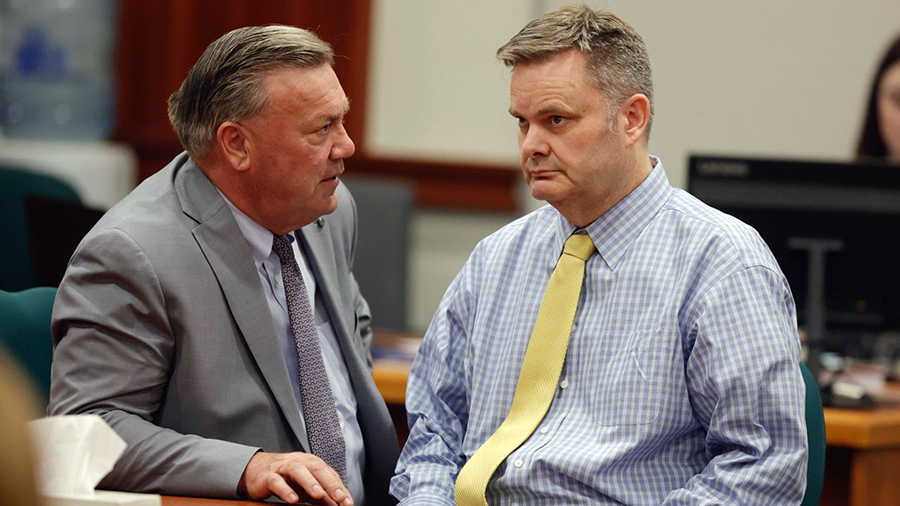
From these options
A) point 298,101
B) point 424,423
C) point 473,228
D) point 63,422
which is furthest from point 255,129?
point 473,228

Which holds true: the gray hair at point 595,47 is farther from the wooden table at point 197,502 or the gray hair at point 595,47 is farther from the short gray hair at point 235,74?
the wooden table at point 197,502

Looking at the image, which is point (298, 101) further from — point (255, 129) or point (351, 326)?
point (351, 326)

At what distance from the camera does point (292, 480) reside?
4.66 ft

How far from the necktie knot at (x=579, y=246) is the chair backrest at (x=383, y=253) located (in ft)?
5.70

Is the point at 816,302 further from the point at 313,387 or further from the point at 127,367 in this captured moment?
the point at 127,367

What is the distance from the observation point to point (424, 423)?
1.66m

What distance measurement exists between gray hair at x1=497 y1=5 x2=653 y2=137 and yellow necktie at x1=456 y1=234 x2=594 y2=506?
Answer: 25 centimetres

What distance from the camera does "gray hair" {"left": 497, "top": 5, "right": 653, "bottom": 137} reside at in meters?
1.51

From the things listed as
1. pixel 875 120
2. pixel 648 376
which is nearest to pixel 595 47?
pixel 648 376

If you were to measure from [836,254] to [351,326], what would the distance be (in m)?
1.32

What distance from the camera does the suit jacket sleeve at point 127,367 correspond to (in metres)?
1.42

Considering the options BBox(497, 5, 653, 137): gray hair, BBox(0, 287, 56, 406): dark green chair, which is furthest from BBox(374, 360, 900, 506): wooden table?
BBox(0, 287, 56, 406): dark green chair

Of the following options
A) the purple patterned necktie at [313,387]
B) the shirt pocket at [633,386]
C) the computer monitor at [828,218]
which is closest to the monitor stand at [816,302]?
the computer monitor at [828,218]

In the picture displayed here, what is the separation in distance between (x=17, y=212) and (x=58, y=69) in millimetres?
1633
